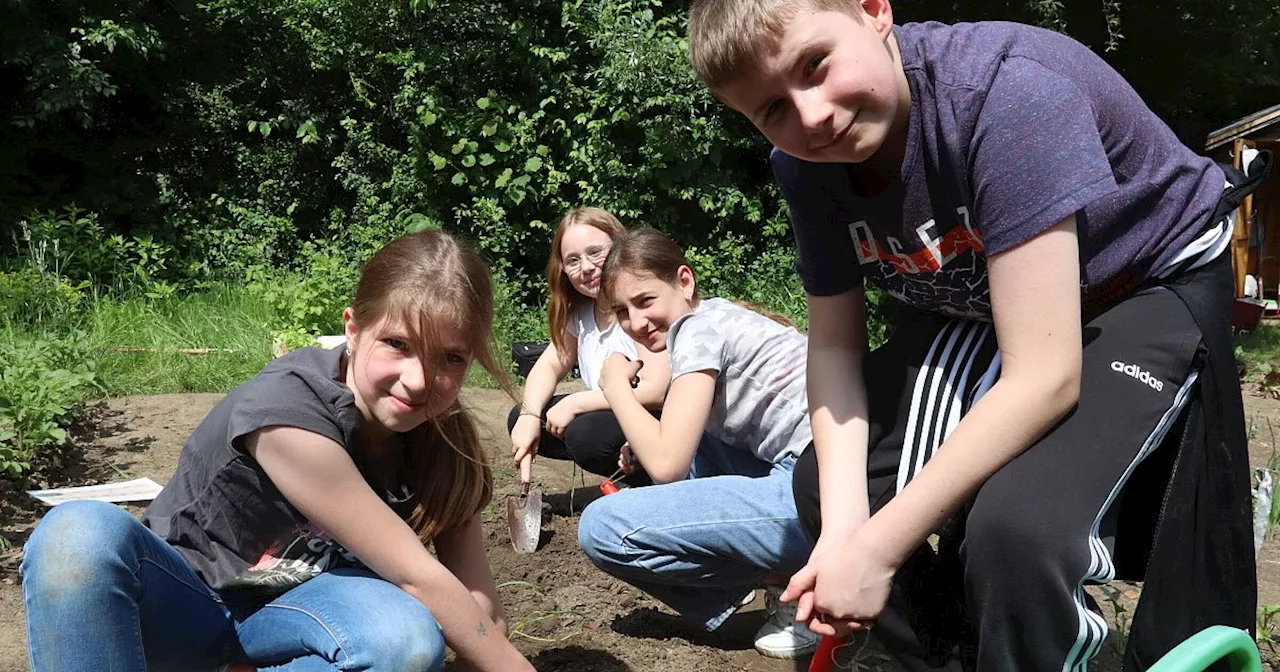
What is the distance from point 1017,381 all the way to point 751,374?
1125mm

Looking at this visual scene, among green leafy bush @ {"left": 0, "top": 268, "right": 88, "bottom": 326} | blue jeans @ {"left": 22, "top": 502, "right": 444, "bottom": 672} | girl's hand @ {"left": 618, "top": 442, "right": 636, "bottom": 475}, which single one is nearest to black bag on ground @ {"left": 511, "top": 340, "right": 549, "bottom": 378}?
girl's hand @ {"left": 618, "top": 442, "right": 636, "bottom": 475}

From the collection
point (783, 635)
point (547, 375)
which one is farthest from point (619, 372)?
point (783, 635)

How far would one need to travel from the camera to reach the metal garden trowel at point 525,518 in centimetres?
331

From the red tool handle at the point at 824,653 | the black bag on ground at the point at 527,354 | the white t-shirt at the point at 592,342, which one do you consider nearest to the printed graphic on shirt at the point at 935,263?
the red tool handle at the point at 824,653

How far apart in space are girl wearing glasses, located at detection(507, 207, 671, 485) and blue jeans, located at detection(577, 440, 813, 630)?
0.81m

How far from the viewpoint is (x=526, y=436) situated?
140 inches

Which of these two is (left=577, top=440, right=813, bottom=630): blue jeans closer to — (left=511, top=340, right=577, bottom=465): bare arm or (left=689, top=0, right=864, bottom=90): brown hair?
(left=511, top=340, right=577, bottom=465): bare arm

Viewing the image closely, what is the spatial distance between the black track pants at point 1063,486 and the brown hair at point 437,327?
0.86 meters

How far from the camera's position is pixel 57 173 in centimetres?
982

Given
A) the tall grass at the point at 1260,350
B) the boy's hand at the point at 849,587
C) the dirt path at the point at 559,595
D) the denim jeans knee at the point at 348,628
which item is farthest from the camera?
the tall grass at the point at 1260,350

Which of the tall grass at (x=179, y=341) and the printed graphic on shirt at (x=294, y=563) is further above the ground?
the printed graphic on shirt at (x=294, y=563)

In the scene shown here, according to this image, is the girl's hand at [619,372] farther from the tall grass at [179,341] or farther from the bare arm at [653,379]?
the tall grass at [179,341]

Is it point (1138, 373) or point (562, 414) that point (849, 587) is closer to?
point (1138, 373)

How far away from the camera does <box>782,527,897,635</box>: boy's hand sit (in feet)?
5.68
